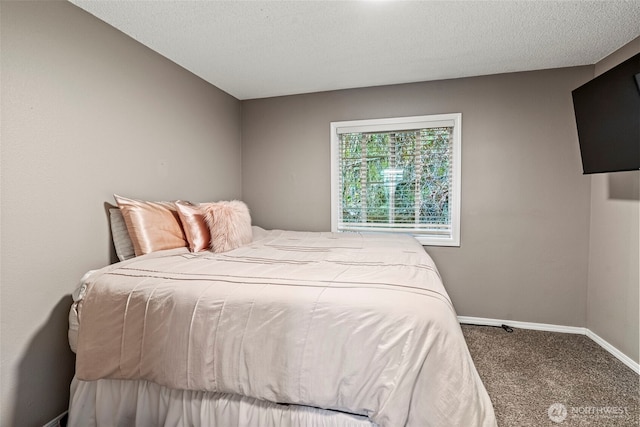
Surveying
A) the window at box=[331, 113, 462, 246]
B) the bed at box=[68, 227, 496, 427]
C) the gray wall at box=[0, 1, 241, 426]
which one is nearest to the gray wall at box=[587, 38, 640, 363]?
the window at box=[331, 113, 462, 246]

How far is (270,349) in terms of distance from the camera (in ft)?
3.86

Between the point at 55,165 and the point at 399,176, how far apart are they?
276 cm

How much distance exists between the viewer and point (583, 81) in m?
2.57

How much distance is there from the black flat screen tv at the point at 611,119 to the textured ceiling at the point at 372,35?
15.5 inches

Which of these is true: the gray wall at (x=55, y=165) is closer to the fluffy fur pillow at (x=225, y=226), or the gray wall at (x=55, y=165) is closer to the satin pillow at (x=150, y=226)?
the satin pillow at (x=150, y=226)

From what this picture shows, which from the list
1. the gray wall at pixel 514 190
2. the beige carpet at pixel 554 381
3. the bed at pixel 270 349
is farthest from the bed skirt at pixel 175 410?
the gray wall at pixel 514 190

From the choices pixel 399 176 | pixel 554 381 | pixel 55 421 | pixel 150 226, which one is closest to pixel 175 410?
pixel 55 421

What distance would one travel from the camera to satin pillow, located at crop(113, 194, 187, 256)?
1.81m

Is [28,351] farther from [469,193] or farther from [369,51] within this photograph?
[469,193]

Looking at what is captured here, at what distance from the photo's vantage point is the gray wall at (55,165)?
1.43 metres

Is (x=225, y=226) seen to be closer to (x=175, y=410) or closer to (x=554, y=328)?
(x=175, y=410)

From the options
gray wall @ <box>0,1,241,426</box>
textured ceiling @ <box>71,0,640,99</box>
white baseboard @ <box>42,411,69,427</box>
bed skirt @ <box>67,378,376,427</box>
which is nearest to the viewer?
bed skirt @ <box>67,378,376,427</box>

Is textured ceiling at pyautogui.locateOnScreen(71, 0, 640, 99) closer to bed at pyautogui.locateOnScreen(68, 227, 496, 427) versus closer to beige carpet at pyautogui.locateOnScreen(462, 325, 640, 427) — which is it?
bed at pyautogui.locateOnScreen(68, 227, 496, 427)

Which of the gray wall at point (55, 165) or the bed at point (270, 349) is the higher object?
the gray wall at point (55, 165)
